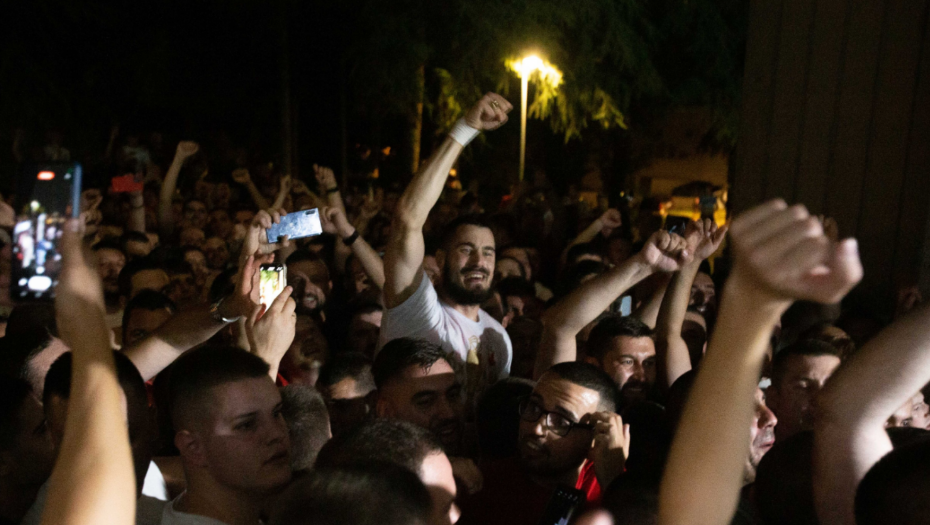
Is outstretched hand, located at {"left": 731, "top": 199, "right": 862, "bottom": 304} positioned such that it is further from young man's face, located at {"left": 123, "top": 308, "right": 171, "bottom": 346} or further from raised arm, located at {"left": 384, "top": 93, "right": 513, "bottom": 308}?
young man's face, located at {"left": 123, "top": 308, "right": 171, "bottom": 346}

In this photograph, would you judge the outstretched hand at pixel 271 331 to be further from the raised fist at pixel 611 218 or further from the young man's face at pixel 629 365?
the raised fist at pixel 611 218

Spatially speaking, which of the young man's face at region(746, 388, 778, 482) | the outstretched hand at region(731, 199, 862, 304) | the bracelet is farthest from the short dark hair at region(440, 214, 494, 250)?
the outstretched hand at region(731, 199, 862, 304)

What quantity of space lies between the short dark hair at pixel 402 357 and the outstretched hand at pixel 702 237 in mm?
1249

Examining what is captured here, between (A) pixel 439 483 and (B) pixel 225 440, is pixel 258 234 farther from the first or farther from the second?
(A) pixel 439 483

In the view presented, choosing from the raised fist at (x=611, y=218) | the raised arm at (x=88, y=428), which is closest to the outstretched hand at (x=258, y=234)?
the raised arm at (x=88, y=428)

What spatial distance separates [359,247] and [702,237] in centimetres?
194

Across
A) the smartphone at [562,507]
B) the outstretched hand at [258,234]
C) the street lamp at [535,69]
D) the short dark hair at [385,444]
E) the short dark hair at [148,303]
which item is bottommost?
the smartphone at [562,507]

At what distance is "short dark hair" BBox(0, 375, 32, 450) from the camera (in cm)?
248

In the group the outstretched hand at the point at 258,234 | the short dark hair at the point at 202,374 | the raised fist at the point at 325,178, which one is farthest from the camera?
the raised fist at the point at 325,178

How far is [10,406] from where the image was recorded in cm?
252

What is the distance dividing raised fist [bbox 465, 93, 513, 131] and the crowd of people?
0.01m

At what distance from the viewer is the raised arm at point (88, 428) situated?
1.42 m

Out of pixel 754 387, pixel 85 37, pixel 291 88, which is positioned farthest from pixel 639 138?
pixel 754 387

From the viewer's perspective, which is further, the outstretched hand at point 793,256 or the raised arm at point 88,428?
the raised arm at point 88,428
